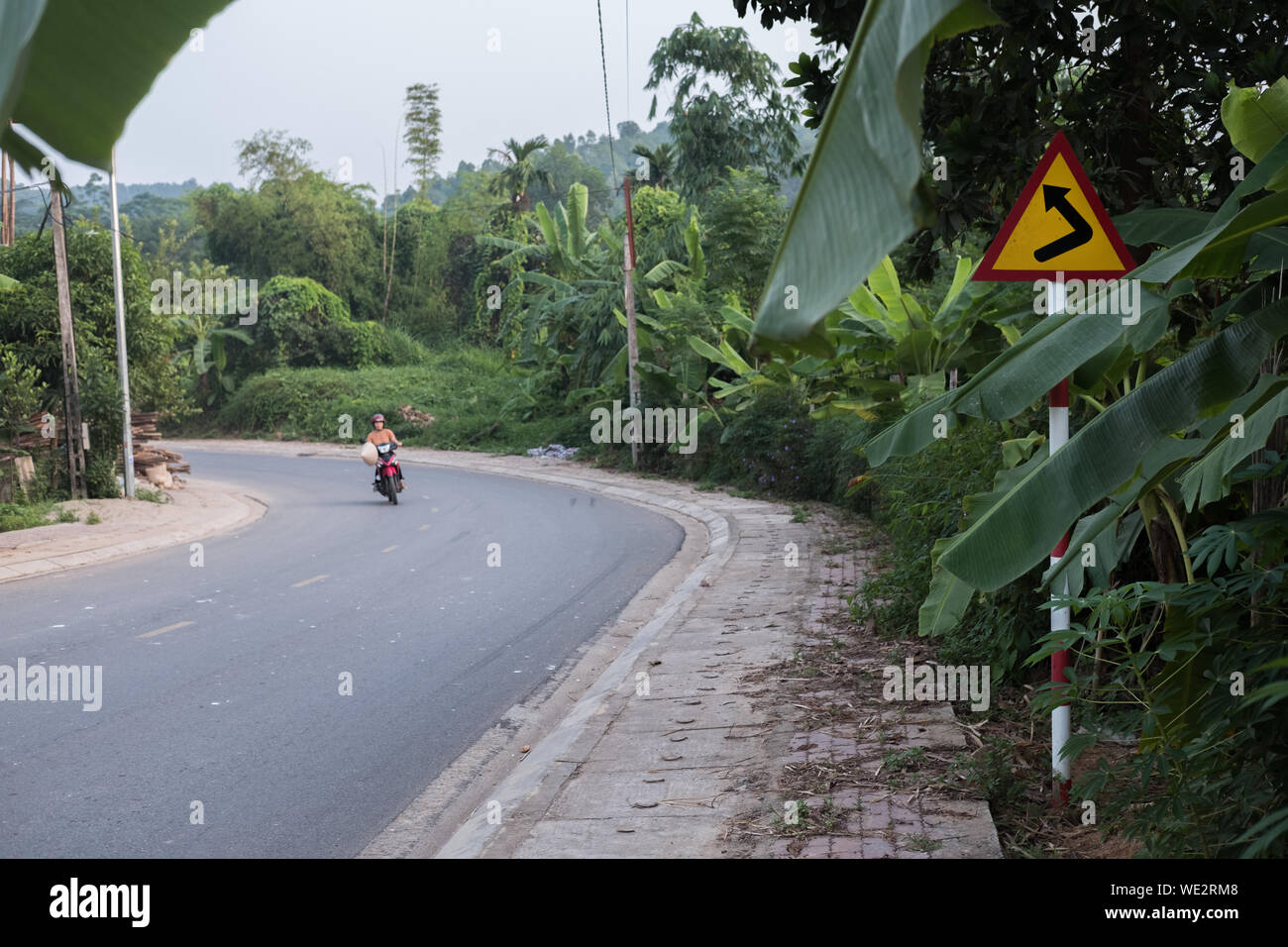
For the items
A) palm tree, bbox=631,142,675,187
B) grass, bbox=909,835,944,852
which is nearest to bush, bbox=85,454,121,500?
grass, bbox=909,835,944,852

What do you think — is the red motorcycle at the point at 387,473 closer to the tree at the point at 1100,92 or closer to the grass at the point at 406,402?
the grass at the point at 406,402

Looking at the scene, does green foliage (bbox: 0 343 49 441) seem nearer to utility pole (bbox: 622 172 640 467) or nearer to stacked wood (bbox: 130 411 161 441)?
stacked wood (bbox: 130 411 161 441)

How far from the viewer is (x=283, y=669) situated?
7.15m

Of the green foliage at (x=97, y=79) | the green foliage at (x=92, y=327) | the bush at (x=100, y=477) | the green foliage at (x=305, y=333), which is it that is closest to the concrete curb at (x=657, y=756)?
the green foliage at (x=97, y=79)

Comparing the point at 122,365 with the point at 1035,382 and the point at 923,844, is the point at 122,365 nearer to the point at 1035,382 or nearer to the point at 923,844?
the point at 923,844

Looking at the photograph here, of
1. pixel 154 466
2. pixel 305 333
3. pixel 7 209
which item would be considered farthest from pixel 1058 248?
pixel 305 333

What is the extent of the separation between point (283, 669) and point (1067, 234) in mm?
5603

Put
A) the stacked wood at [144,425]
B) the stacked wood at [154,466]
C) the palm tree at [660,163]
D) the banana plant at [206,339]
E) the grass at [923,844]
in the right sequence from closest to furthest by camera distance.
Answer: the grass at [923,844]
the stacked wood at [144,425]
the stacked wood at [154,466]
the banana plant at [206,339]
the palm tree at [660,163]

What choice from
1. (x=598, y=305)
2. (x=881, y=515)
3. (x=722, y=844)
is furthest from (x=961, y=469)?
(x=598, y=305)

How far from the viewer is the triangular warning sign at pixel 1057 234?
3561 millimetres

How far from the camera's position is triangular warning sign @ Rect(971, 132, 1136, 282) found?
3.56 m

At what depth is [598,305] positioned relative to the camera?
23891 mm

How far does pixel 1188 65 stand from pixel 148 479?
18.2 metres

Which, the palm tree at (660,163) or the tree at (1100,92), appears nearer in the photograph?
the tree at (1100,92)
